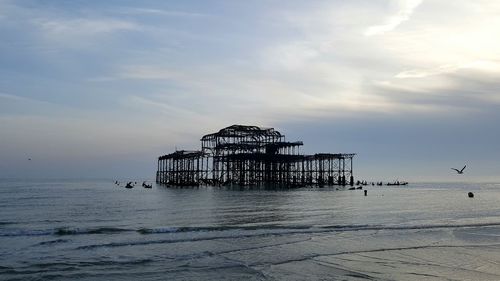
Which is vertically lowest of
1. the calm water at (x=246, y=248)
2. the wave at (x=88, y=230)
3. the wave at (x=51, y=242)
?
the calm water at (x=246, y=248)

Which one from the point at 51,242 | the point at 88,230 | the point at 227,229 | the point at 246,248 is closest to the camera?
the point at 246,248

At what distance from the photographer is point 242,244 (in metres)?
→ 20.2

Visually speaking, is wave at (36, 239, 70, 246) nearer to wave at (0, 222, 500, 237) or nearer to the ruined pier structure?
wave at (0, 222, 500, 237)

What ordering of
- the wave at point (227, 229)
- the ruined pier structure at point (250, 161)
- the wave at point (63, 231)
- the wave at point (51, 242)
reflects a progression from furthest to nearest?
the ruined pier structure at point (250, 161)
the wave at point (227, 229)
the wave at point (63, 231)
the wave at point (51, 242)

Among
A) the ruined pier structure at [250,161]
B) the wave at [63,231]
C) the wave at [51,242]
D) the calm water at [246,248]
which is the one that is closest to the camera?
the calm water at [246,248]

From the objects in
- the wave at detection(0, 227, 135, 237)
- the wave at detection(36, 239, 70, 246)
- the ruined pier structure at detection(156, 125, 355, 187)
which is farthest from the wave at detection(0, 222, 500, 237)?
the ruined pier structure at detection(156, 125, 355, 187)

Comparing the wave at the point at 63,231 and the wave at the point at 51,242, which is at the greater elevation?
the wave at the point at 63,231

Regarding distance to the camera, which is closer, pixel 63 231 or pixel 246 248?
pixel 246 248

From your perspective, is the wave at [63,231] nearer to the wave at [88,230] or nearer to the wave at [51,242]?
the wave at [88,230]

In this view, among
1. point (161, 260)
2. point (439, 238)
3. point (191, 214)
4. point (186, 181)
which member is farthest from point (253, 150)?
point (161, 260)

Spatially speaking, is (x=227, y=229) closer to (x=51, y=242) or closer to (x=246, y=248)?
(x=246, y=248)

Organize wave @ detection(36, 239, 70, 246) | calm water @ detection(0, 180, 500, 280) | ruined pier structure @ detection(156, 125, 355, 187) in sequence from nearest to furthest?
1. calm water @ detection(0, 180, 500, 280)
2. wave @ detection(36, 239, 70, 246)
3. ruined pier structure @ detection(156, 125, 355, 187)

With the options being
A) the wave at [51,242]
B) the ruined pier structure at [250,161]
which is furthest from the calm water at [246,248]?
the ruined pier structure at [250,161]

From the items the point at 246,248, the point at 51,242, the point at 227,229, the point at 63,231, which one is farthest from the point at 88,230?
the point at 246,248
